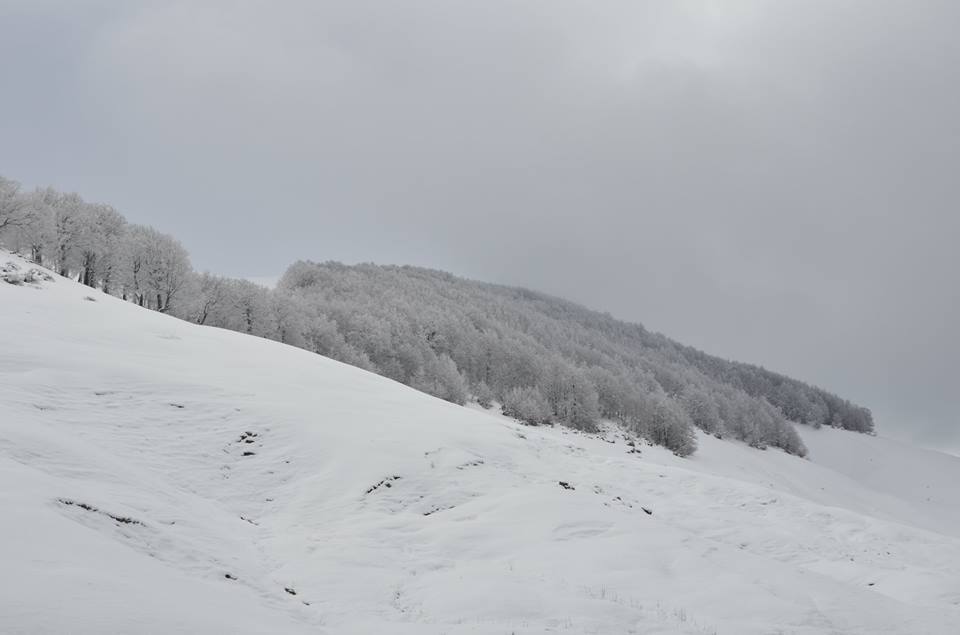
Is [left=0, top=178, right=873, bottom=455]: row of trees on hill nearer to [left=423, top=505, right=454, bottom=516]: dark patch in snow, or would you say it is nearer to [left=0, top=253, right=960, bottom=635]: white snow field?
[left=0, top=253, right=960, bottom=635]: white snow field

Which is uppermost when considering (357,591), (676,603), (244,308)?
(244,308)

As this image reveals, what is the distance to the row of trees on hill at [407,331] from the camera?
56156mm

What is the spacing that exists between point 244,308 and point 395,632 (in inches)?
2534

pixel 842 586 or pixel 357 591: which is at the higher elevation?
pixel 842 586

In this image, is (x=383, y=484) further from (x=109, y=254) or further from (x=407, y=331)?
(x=407, y=331)

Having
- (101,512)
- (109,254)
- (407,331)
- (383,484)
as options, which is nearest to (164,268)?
(109,254)

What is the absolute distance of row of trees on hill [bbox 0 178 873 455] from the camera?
5616cm

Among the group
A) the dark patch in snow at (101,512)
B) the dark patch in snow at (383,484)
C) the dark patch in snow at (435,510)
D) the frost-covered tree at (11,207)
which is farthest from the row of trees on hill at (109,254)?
the dark patch in snow at (101,512)

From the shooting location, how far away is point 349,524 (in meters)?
13.7

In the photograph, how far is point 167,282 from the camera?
56594mm

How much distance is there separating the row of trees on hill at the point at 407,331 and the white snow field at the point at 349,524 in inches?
1311

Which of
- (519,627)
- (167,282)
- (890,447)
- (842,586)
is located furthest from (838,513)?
(890,447)

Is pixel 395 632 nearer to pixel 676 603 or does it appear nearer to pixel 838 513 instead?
pixel 676 603

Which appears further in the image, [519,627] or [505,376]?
[505,376]
